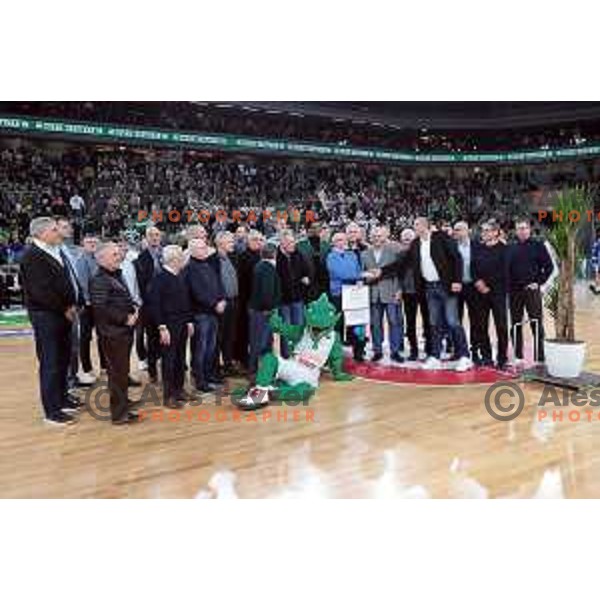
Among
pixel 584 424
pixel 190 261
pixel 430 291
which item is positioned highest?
pixel 190 261

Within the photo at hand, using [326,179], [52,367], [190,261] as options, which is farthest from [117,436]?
[326,179]

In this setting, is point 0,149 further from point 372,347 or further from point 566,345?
point 566,345

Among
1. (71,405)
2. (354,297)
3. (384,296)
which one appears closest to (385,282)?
(384,296)

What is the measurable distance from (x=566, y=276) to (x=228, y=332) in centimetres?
298

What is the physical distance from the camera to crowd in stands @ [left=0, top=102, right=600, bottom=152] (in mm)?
15266

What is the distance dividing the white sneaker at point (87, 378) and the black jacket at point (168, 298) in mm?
1352

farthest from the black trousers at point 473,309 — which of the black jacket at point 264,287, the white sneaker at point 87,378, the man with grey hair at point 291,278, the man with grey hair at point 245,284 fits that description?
the white sneaker at point 87,378

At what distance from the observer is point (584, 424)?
14.0ft

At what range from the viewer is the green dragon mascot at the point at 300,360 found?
15.8 feet

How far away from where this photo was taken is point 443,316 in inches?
232

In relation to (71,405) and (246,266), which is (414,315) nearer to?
(246,266)

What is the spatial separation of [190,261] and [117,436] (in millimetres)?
1511

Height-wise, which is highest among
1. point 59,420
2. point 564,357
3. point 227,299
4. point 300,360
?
point 227,299

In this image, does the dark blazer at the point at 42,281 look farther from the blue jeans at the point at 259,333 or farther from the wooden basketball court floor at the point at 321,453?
the blue jeans at the point at 259,333
